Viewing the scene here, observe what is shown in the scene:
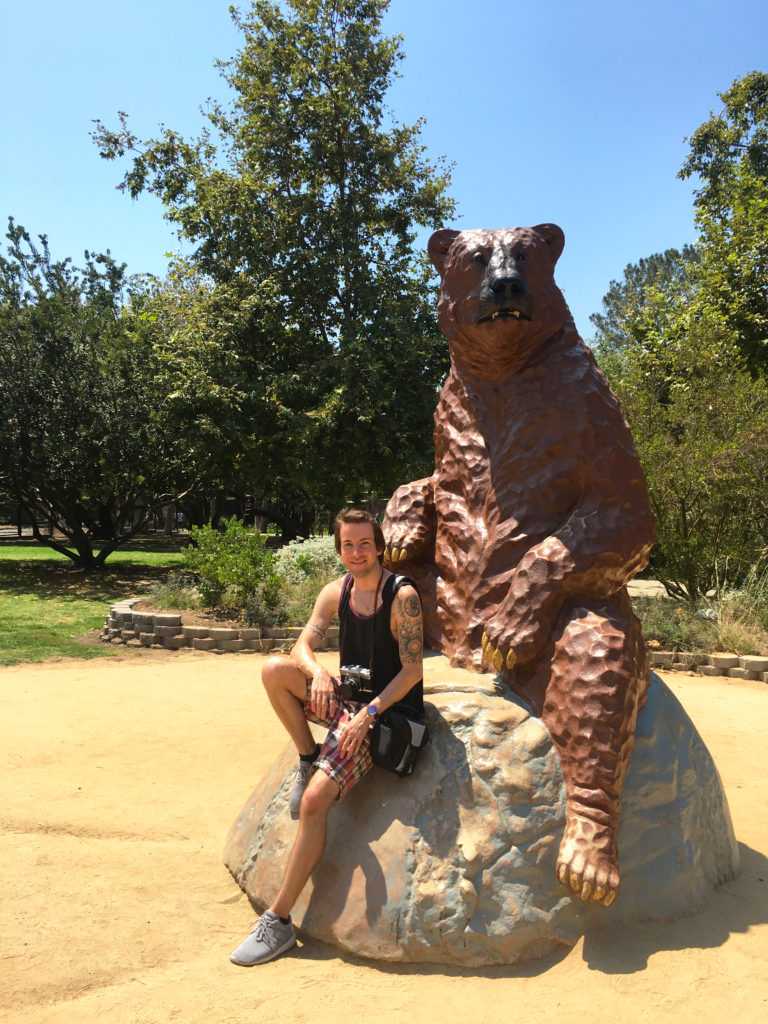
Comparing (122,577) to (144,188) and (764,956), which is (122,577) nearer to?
(144,188)

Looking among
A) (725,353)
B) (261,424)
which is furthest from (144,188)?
(725,353)

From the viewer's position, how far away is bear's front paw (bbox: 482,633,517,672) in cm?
296

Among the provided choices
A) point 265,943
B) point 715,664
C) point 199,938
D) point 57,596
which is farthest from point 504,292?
point 57,596

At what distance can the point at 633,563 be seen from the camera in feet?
10.00

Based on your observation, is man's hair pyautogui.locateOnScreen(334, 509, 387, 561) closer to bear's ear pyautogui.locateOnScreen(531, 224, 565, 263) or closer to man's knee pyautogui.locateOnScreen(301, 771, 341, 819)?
man's knee pyautogui.locateOnScreen(301, 771, 341, 819)

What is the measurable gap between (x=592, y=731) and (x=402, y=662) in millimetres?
693

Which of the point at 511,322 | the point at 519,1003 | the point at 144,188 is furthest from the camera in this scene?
the point at 144,188

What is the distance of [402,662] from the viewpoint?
9.39 feet

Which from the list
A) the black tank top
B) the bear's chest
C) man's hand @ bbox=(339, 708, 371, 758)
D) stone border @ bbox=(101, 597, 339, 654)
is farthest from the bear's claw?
stone border @ bbox=(101, 597, 339, 654)

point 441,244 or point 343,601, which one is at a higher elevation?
point 441,244

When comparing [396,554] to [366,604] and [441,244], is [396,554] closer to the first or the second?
[366,604]

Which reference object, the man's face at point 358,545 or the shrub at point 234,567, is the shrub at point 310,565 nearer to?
the shrub at point 234,567

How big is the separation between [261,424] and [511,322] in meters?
10.6

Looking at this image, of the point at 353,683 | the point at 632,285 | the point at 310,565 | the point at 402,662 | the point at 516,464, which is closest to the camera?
the point at 402,662
